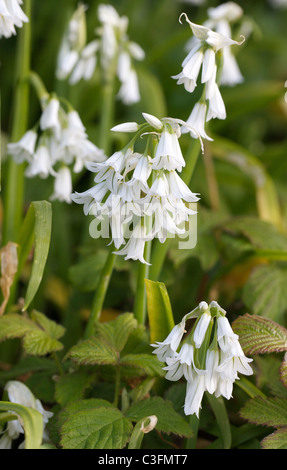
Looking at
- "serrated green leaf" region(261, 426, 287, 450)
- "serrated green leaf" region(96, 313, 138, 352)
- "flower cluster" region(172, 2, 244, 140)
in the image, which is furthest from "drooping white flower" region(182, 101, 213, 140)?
"serrated green leaf" region(261, 426, 287, 450)

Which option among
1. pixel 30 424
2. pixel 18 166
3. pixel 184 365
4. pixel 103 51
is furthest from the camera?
pixel 103 51

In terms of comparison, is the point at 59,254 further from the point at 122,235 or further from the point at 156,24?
the point at 156,24

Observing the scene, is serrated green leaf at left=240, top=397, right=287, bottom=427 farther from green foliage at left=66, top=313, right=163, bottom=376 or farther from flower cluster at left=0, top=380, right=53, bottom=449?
flower cluster at left=0, top=380, right=53, bottom=449

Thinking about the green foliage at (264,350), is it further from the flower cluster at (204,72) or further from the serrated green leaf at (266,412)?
the flower cluster at (204,72)

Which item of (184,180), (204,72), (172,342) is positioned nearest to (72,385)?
(172,342)

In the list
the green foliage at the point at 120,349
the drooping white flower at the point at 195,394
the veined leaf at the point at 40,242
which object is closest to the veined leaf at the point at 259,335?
the drooping white flower at the point at 195,394

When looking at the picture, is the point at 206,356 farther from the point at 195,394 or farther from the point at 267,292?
the point at 267,292
